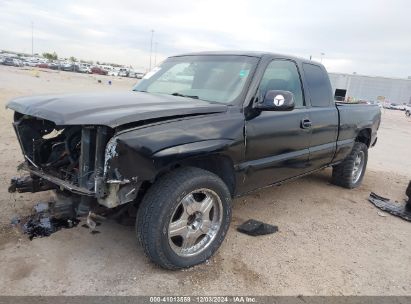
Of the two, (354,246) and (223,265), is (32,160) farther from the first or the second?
(354,246)

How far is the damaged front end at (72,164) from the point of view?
2.84m

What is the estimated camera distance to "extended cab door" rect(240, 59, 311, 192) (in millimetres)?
3787

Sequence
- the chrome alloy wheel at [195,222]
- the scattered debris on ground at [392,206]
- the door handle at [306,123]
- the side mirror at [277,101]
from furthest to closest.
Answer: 1. the scattered debris on ground at [392,206]
2. the door handle at [306,123]
3. the side mirror at [277,101]
4. the chrome alloy wheel at [195,222]

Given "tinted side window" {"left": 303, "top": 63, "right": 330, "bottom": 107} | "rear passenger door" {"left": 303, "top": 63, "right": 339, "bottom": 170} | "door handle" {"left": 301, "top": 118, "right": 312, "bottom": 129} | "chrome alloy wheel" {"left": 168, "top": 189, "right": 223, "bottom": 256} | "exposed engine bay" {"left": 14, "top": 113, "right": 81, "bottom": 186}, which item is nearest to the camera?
"chrome alloy wheel" {"left": 168, "top": 189, "right": 223, "bottom": 256}

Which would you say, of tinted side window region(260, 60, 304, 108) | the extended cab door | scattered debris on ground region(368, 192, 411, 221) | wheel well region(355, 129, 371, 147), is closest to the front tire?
the extended cab door

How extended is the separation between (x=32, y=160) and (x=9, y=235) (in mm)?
731

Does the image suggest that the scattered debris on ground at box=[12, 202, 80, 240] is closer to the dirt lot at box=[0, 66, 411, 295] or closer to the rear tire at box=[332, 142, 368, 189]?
the dirt lot at box=[0, 66, 411, 295]

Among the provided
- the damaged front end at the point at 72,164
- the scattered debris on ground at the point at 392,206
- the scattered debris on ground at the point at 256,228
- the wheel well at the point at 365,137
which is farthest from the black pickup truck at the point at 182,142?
the wheel well at the point at 365,137

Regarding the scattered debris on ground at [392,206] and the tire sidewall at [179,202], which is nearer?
the tire sidewall at [179,202]

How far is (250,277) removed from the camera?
329cm

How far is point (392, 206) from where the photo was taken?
5.44m

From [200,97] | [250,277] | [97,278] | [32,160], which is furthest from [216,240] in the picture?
[32,160]

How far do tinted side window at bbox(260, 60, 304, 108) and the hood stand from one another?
0.76 meters

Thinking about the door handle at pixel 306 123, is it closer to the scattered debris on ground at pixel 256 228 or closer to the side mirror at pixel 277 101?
the side mirror at pixel 277 101
